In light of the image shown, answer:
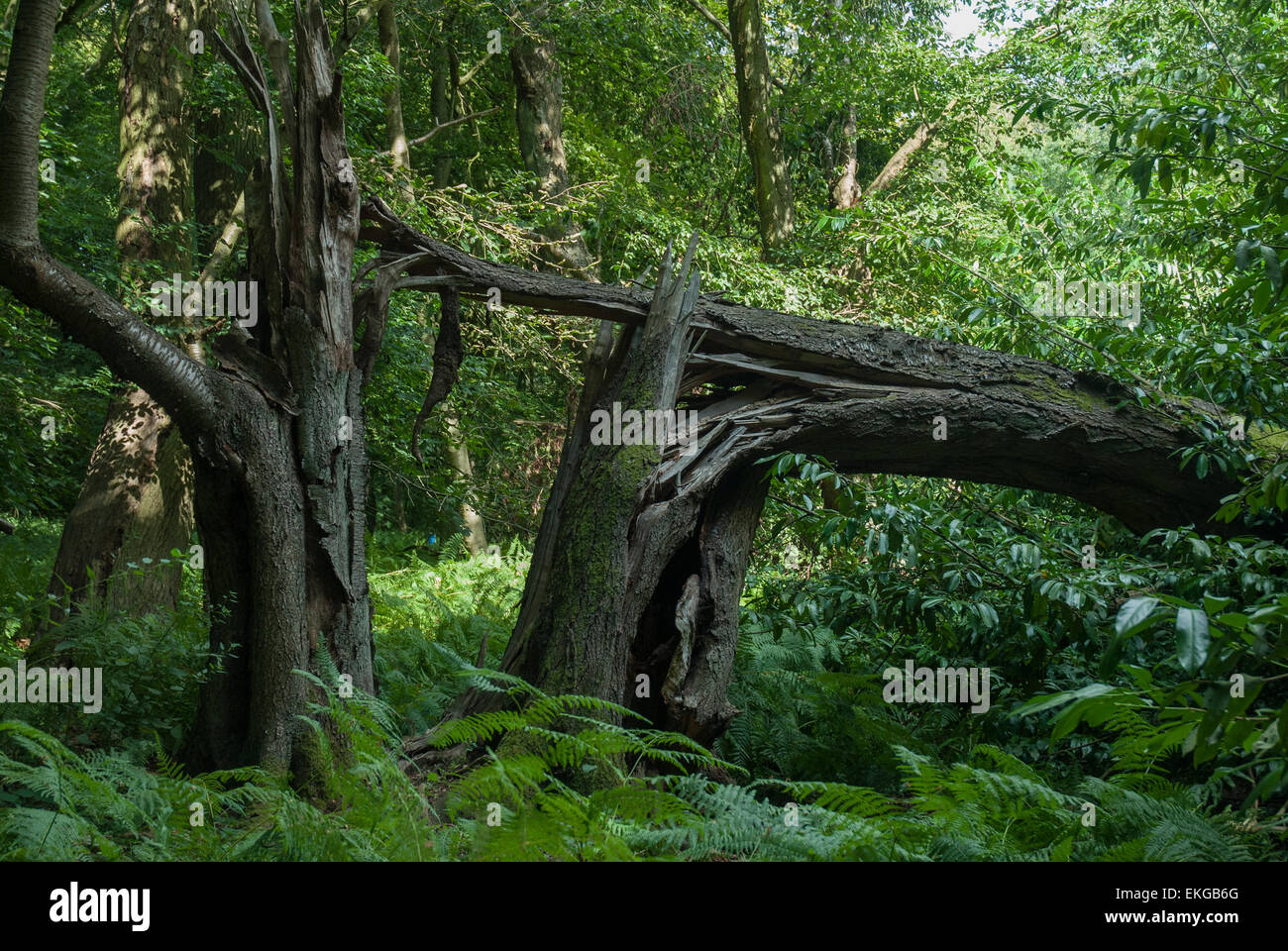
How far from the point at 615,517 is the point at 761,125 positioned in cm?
1015

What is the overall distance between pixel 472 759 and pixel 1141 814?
3043mm

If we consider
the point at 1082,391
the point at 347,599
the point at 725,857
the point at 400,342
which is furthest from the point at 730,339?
the point at 400,342

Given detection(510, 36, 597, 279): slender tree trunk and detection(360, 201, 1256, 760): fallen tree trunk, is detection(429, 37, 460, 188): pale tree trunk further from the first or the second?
detection(360, 201, 1256, 760): fallen tree trunk

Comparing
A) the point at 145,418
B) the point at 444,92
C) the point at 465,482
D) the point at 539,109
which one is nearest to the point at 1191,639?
the point at 145,418

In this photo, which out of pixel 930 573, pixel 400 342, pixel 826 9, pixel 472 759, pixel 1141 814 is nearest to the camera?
pixel 1141 814

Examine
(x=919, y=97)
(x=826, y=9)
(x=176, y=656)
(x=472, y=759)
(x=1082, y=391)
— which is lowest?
(x=472, y=759)

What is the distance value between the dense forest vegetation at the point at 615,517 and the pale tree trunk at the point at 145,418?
39 mm

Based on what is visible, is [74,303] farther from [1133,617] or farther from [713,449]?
[1133,617]

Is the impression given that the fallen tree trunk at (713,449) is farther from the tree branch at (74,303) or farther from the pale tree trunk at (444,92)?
the pale tree trunk at (444,92)

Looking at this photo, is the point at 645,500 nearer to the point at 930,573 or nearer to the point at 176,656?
the point at 930,573

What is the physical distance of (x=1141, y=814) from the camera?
3902mm

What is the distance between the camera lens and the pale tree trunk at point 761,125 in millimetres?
13781

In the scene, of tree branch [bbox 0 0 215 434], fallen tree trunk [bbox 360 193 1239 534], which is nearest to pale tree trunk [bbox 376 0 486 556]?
fallen tree trunk [bbox 360 193 1239 534]

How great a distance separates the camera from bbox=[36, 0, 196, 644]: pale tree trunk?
8336 mm
